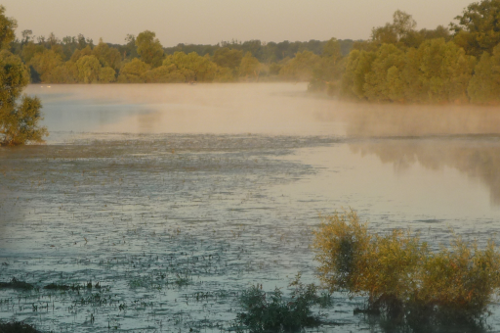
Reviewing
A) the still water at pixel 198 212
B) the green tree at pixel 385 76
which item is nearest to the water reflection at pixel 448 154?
the still water at pixel 198 212

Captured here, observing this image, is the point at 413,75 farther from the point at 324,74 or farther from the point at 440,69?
the point at 324,74

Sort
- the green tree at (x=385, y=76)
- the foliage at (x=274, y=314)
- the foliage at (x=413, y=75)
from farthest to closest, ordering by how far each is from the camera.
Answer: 1. the green tree at (x=385, y=76)
2. the foliage at (x=413, y=75)
3. the foliage at (x=274, y=314)

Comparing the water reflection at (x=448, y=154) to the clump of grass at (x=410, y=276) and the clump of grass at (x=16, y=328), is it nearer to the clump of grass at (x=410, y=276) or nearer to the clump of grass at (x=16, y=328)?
the clump of grass at (x=410, y=276)

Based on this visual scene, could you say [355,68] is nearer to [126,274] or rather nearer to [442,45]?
[442,45]

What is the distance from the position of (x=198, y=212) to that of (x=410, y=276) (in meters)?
9.10

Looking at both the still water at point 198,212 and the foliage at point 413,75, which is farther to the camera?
the foliage at point 413,75

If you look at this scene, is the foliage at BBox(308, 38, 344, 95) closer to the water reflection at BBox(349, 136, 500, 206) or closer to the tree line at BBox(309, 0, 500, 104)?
the tree line at BBox(309, 0, 500, 104)

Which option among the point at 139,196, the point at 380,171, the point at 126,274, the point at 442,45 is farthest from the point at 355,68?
the point at 126,274

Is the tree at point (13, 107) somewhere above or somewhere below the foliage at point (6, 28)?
below

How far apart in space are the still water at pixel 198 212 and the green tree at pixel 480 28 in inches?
2128

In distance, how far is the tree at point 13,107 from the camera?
3841 centimetres

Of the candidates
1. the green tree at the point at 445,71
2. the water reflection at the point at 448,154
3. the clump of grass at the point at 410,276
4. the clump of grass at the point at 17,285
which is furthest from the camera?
the green tree at the point at 445,71

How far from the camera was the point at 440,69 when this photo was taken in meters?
91.9

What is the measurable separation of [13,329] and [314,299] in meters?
4.25
